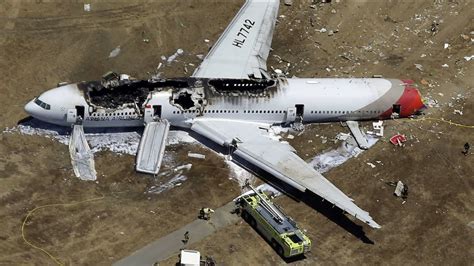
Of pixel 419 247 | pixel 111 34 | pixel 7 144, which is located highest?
pixel 111 34

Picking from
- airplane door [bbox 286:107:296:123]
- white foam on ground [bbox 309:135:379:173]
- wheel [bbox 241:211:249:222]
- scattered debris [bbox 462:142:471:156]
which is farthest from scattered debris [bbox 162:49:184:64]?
scattered debris [bbox 462:142:471:156]

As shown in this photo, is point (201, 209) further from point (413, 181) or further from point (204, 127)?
point (413, 181)

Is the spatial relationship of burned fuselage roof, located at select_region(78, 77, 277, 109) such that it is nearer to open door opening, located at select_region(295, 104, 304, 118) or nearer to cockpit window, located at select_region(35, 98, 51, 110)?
open door opening, located at select_region(295, 104, 304, 118)

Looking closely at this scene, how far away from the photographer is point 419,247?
4769cm

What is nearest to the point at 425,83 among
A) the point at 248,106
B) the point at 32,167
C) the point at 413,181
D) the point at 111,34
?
the point at 413,181

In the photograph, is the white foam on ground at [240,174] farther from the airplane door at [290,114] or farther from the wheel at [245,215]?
the airplane door at [290,114]

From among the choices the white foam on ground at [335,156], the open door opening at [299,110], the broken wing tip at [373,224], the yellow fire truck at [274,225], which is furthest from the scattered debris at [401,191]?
the open door opening at [299,110]

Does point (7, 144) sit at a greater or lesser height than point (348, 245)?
greater

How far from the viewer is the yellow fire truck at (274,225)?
45.1 m

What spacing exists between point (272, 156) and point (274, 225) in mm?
7863

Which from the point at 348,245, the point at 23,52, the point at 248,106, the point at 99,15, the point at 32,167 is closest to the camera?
the point at 348,245

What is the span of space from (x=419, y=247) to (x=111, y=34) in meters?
34.6

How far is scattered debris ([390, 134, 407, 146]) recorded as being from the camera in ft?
185

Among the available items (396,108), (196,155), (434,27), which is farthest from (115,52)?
(434,27)
